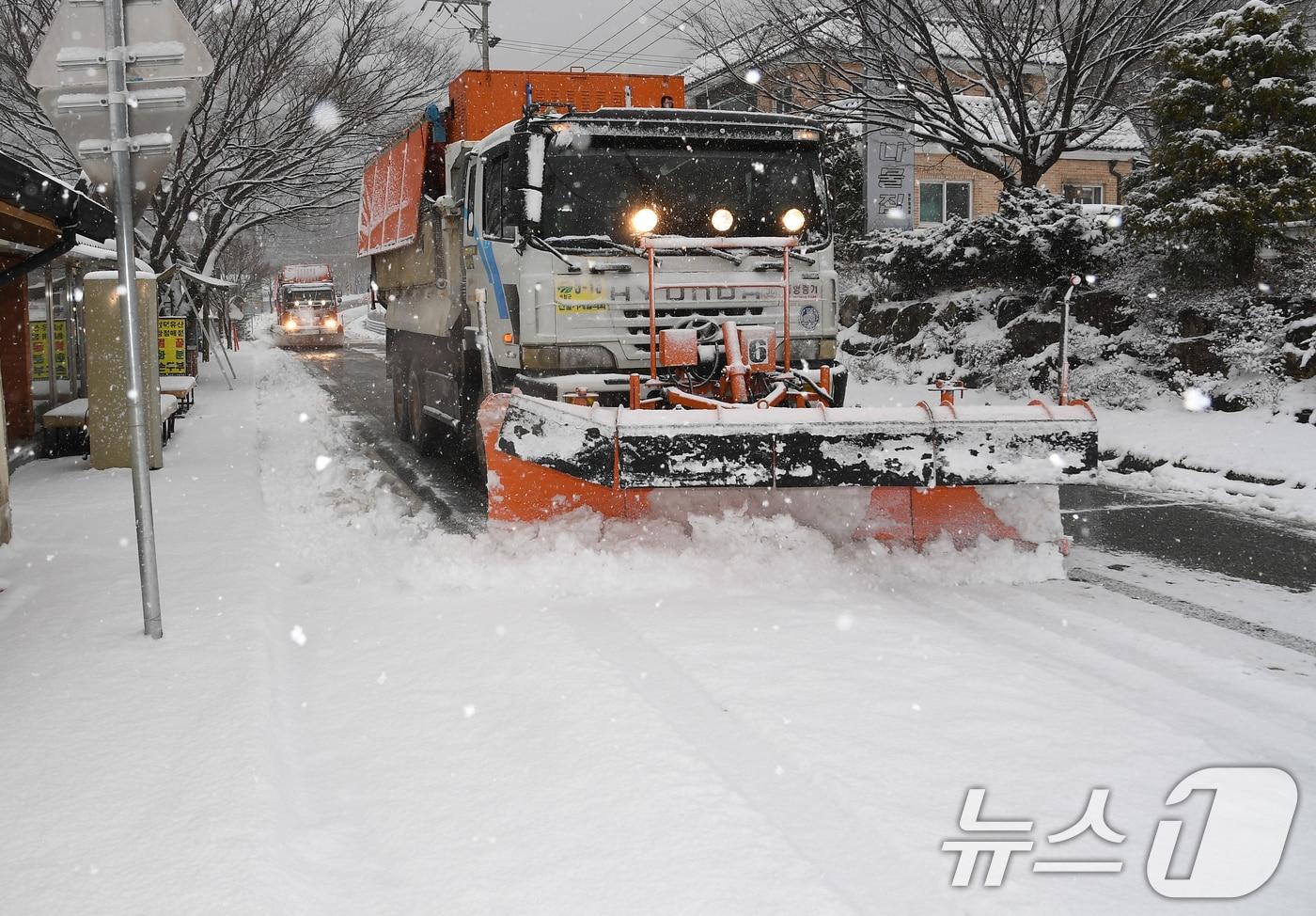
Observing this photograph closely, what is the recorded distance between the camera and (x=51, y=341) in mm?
12492

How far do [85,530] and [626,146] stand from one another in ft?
14.0

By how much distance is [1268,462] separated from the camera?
9219 mm

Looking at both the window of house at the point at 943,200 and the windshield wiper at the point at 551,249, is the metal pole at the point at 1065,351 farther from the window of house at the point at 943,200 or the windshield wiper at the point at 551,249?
the window of house at the point at 943,200

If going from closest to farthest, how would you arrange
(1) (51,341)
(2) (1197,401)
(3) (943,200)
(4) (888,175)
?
(2) (1197,401)
(1) (51,341)
(4) (888,175)
(3) (943,200)

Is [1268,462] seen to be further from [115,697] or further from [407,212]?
[115,697]

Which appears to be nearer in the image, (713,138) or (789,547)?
(789,547)

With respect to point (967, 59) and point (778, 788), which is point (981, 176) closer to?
point (967, 59)

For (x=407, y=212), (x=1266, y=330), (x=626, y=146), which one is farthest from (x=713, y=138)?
(x=1266, y=330)

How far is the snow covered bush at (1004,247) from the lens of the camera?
14.5 metres

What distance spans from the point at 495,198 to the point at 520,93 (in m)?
1.69

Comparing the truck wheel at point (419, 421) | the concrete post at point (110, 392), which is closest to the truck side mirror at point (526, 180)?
the truck wheel at point (419, 421)

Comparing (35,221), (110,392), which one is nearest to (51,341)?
(110,392)

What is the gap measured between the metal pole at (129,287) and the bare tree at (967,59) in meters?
12.5

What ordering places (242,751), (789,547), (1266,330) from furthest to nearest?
(1266,330) < (789,547) < (242,751)
